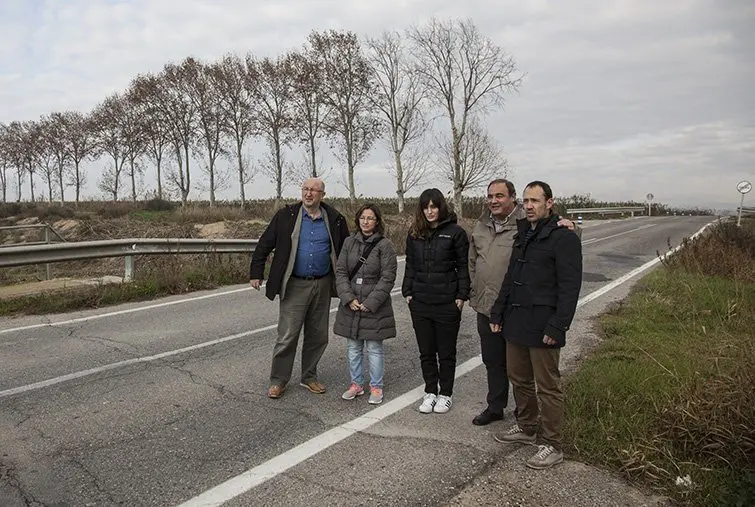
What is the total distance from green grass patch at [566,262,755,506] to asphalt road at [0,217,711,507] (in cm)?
76

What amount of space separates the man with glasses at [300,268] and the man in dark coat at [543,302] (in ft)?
6.04

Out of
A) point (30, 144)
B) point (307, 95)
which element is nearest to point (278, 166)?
point (307, 95)

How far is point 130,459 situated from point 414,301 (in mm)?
2388

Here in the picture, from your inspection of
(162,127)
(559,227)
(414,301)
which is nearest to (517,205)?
(559,227)

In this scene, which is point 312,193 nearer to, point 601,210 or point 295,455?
point 295,455

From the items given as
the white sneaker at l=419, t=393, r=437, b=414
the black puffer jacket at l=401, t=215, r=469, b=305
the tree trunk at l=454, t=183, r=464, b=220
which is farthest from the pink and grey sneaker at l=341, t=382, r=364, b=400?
the tree trunk at l=454, t=183, r=464, b=220

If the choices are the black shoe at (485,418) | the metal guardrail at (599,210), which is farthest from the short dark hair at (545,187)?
the metal guardrail at (599,210)

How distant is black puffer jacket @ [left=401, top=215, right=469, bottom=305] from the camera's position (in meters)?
4.45

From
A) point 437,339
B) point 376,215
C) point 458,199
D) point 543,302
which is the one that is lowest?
point 437,339

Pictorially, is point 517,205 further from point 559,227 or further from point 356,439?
point 356,439

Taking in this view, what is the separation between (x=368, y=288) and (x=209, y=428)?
1.68 m

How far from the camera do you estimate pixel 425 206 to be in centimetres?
446

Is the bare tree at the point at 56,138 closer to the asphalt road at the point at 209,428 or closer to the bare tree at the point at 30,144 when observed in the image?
the bare tree at the point at 30,144

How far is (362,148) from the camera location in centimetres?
3769
